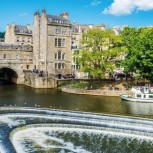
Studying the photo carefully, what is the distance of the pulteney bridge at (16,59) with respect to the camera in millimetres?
83688

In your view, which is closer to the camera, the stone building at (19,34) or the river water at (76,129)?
the river water at (76,129)

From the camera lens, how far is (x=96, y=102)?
5491 centimetres

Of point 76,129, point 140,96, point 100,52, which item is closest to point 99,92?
point 140,96

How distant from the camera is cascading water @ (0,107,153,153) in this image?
29.6 metres

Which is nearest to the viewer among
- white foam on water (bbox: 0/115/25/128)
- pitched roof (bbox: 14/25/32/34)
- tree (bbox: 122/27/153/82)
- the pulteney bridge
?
white foam on water (bbox: 0/115/25/128)

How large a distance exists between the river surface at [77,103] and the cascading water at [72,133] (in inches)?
219

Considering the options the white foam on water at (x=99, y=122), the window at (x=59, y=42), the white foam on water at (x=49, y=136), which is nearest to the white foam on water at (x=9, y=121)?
the white foam on water at (x=99, y=122)

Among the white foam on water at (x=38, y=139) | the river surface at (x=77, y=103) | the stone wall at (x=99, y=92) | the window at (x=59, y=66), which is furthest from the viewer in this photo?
the window at (x=59, y=66)

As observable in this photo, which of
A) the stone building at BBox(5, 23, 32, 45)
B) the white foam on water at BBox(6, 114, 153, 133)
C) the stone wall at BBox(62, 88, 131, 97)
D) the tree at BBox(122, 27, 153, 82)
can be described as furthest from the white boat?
the stone building at BBox(5, 23, 32, 45)

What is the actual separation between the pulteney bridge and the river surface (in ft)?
66.1

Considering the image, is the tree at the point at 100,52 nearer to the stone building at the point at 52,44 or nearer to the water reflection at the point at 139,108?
the stone building at the point at 52,44

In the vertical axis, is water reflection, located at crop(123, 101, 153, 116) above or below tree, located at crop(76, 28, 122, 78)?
below

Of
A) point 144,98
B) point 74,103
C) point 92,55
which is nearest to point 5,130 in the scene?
point 74,103

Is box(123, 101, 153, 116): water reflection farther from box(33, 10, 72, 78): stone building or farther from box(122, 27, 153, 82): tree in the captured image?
box(33, 10, 72, 78): stone building
